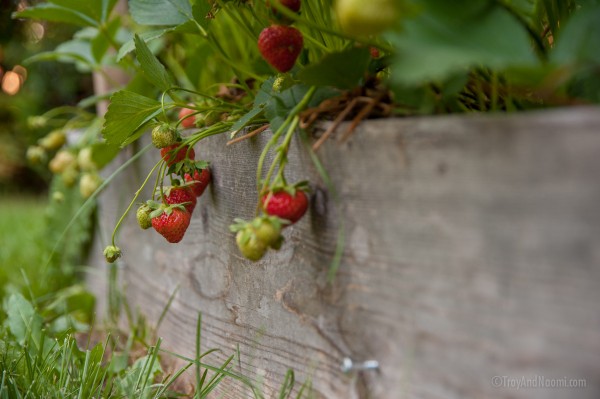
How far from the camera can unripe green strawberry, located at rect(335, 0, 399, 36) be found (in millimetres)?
447

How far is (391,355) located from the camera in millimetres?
542

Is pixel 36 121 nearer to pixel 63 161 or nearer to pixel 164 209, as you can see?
pixel 63 161

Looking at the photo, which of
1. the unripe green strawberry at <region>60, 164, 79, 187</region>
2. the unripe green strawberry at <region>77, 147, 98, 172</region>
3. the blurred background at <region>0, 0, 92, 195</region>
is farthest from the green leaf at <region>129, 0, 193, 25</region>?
the blurred background at <region>0, 0, 92, 195</region>

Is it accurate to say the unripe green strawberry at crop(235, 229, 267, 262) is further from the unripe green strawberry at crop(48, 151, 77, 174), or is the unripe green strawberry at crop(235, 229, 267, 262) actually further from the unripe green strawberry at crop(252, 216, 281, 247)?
the unripe green strawberry at crop(48, 151, 77, 174)

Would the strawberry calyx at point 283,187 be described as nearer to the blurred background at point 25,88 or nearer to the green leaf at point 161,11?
the green leaf at point 161,11

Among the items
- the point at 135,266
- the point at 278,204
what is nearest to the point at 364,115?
the point at 278,204

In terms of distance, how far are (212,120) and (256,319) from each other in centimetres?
30

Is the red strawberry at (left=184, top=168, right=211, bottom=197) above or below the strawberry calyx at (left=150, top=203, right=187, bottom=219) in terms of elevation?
below

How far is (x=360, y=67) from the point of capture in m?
0.58

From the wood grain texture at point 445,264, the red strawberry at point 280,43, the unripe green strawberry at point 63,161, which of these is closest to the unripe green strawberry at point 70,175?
the unripe green strawberry at point 63,161

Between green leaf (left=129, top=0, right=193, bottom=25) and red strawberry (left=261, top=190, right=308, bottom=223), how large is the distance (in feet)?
1.11

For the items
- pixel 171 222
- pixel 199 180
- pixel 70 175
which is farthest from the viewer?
pixel 70 175

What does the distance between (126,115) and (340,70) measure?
1.04 ft

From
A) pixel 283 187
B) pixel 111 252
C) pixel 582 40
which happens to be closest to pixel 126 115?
pixel 111 252
